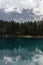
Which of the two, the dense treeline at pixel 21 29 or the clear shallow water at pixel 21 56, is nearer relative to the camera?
the clear shallow water at pixel 21 56

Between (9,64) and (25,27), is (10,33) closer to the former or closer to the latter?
(25,27)

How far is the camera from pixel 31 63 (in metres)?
24.5

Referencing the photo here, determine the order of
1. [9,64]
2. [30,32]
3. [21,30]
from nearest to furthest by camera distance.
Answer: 1. [9,64]
2. [30,32]
3. [21,30]

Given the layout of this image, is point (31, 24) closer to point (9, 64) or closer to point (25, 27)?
point (25, 27)

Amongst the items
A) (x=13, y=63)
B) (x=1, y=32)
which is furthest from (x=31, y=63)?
(x=1, y=32)

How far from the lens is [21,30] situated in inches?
4405

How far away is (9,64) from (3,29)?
92.0m

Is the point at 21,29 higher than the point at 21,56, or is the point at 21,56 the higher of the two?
the point at 21,56

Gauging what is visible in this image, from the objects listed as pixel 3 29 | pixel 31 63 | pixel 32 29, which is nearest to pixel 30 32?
pixel 32 29

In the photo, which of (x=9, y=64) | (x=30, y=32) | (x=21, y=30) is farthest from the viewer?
(x=21, y=30)

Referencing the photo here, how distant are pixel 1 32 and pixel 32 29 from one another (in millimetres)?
18938

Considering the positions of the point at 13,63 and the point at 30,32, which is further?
the point at 30,32

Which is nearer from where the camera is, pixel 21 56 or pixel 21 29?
pixel 21 56

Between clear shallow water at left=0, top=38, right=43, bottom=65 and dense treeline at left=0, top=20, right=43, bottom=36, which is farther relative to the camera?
dense treeline at left=0, top=20, right=43, bottom=36
